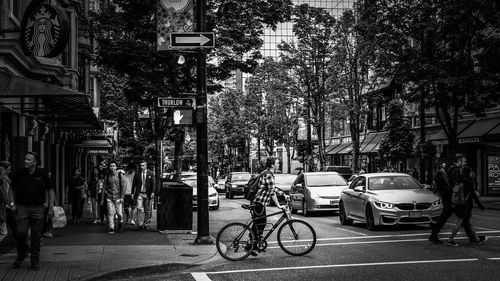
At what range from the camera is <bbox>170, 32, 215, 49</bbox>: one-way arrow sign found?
1459 centimetres

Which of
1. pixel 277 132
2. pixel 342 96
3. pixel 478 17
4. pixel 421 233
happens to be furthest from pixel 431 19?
pixel 277 132

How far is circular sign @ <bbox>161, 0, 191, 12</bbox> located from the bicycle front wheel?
18.8 ft

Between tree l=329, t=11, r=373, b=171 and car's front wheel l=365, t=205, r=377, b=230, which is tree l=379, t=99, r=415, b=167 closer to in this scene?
tree l=329, t=11, r=373, b=171

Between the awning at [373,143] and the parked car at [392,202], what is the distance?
3401cm

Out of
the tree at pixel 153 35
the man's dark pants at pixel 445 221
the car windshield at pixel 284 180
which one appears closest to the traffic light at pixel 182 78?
the tree at pixel 153 35

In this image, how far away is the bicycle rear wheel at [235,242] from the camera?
1222 cm

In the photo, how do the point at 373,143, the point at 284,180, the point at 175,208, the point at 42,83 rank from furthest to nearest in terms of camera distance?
the point at 373,143 → the point at 284,180 → the point at 175,208 → the point at 42,83

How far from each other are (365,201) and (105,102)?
2707cm

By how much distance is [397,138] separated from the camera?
1874 inches

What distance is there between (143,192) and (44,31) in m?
8.34

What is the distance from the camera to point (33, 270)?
10555 millimetres

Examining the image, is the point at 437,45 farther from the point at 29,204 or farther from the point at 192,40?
the point at 29,204

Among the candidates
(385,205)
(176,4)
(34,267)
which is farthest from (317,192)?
(34,267)

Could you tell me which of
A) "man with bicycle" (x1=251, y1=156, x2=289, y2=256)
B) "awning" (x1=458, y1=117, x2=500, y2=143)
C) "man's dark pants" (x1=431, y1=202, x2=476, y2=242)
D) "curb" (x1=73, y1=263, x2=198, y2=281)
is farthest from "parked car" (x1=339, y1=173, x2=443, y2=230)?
"awning" (x1=458, y1=117, x2=500, y2=143)
